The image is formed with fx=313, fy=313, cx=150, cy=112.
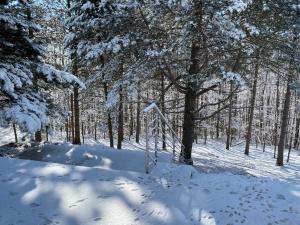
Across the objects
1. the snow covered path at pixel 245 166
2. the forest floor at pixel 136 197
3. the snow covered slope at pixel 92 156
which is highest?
the forest floor at pixel 136 197

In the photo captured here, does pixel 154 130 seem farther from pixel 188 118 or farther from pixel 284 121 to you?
pixel 284 121

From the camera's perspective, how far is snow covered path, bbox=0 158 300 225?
3828mm

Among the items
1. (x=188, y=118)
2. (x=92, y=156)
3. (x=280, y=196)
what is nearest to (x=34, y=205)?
(x=280, y=196)

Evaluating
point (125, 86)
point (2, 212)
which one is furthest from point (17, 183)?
point (125, 86)

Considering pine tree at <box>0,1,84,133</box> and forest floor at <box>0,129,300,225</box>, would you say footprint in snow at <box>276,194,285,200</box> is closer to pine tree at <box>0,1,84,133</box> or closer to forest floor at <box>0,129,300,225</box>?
forest floor at <box>0,129,300,225</box>

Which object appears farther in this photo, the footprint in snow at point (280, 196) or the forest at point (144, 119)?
the footprint in snow at point (280, 196)

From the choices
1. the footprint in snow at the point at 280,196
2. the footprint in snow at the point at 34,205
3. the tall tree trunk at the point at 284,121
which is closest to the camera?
the footprint in snow at the point at 34,205

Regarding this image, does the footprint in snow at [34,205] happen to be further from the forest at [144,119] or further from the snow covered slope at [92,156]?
the snow covered slope at [92,156]

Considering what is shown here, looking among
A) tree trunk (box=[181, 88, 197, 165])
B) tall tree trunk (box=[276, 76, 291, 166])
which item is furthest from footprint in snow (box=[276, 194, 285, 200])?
tall tree trunk (box=[276, 76, 291, 166])

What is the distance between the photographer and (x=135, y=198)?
4301 mm

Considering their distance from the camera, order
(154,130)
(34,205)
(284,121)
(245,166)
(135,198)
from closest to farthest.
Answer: (34,205)
(135,198)
(154,130)
(245,166)
(284,121)

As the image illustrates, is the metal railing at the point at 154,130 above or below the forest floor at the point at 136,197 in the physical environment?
above

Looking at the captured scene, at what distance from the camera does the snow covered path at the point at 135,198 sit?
3.83 m

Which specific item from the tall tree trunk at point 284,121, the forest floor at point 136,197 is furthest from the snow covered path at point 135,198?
the tall tree trunk at point 284,121
